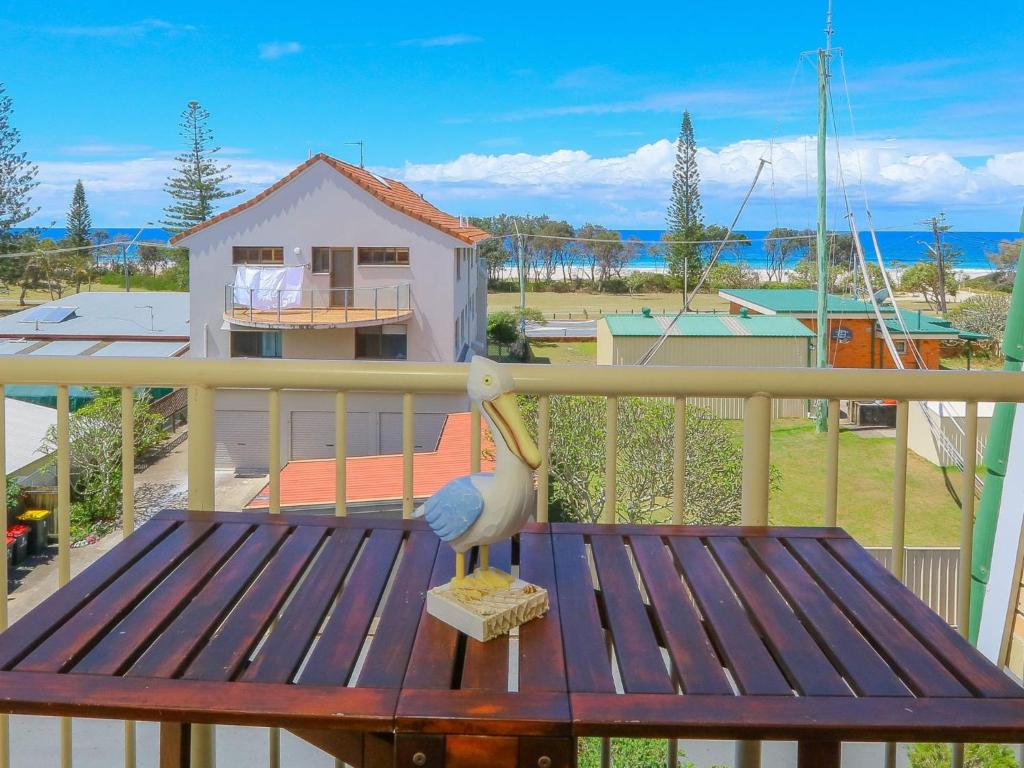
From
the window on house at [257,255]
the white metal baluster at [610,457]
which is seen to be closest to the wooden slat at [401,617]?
A: the white metal baluster at [610,457]

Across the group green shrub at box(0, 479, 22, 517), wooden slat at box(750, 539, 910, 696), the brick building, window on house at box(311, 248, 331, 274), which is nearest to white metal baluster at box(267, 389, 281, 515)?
wooden slat at box(750, 539, 910, 696)

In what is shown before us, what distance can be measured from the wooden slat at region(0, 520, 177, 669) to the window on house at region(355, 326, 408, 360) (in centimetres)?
1194

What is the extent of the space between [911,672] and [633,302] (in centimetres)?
2096

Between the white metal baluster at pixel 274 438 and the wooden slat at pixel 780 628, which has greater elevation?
the white metal baluster at pixel 274 438

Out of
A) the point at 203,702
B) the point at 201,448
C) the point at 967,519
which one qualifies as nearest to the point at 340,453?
the point at 201,448

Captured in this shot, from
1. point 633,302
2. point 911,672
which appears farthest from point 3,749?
point 633,302

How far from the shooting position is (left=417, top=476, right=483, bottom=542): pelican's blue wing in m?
0.84

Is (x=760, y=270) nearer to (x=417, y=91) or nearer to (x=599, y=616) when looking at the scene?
(x=417, y=91)

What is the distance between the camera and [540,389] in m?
1.39

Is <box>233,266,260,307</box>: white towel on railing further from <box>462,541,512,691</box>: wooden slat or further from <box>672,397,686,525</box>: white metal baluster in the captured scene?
<box>462,541,512,691</box>: wooden slat

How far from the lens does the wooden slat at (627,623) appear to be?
74 cm

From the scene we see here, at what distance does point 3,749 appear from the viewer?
1412mm

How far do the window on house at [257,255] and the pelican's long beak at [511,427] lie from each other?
1287cm

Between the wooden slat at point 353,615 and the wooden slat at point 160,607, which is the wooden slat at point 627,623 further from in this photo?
the wooden slat at point 160,607
